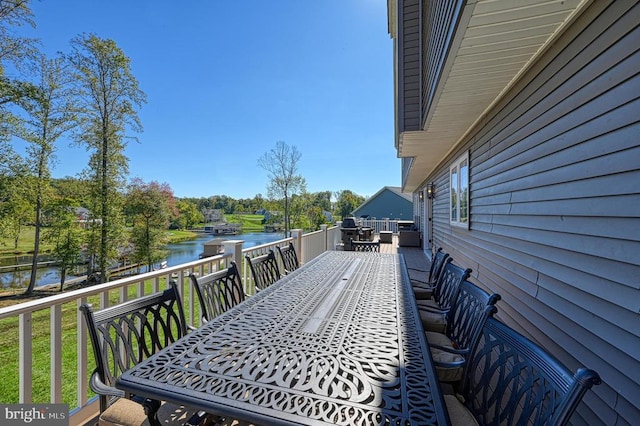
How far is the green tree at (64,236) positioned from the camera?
11.5 m

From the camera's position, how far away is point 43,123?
35.0ft

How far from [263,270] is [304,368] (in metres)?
2.09

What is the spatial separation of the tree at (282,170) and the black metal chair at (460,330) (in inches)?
514

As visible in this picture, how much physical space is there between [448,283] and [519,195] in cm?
104

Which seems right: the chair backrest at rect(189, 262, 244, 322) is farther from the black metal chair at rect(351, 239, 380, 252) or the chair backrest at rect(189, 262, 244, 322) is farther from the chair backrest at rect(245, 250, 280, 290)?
the black metal chair at rect(351, 239, 380, 252)

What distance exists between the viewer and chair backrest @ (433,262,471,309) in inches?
93.1

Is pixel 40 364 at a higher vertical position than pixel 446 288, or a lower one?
lower

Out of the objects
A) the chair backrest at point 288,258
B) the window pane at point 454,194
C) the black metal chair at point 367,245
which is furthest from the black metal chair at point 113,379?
the window pane at point 454,194

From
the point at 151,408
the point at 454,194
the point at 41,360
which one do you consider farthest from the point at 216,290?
the point at 454,194

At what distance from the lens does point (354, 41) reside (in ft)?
30.0

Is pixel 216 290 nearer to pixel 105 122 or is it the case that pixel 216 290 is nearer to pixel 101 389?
pixel 101 389

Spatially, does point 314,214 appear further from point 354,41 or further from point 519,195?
point 519,195

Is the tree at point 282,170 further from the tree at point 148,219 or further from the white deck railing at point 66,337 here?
the white deck railing at point 66,337

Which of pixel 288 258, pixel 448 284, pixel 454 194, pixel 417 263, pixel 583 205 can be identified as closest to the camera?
pixel 583 205
